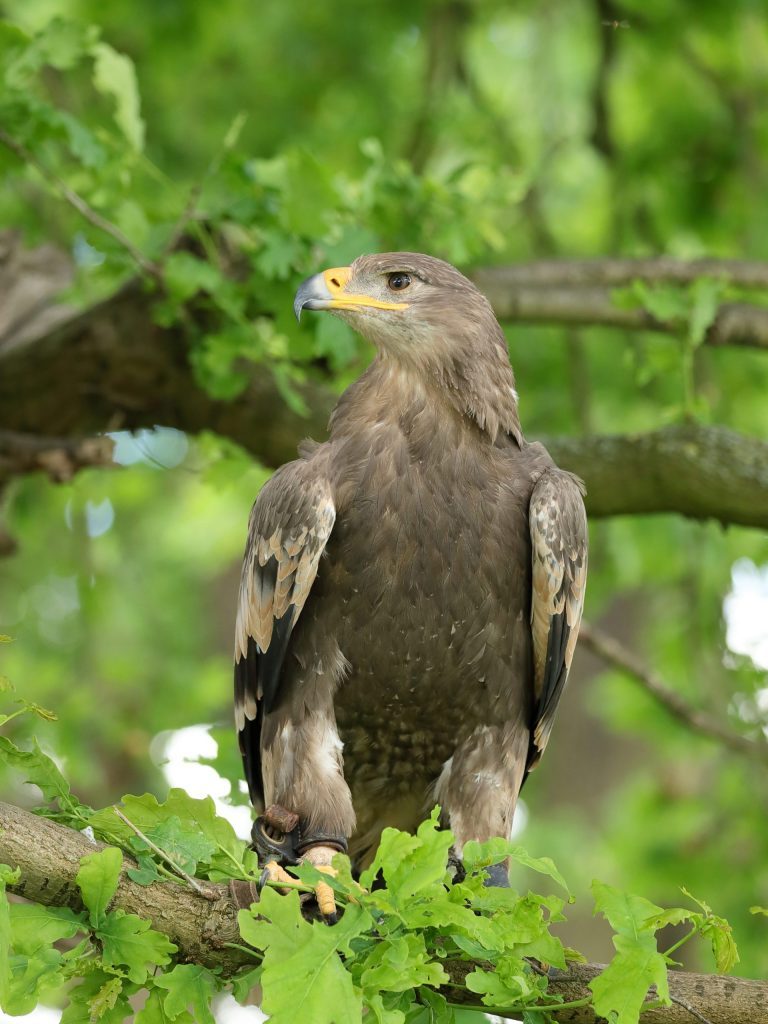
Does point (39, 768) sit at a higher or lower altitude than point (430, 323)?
lower

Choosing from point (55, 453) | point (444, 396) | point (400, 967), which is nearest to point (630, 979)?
point (400, 967)

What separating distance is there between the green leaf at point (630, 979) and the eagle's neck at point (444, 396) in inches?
74.2

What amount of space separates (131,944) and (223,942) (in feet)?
0.84

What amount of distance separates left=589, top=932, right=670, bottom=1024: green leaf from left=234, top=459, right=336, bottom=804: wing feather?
1.64 meters

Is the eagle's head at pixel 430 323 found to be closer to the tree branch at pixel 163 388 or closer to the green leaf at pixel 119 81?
the tree branch at pixel 163 388

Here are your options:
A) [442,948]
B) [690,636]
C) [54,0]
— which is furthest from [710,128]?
[442,948]

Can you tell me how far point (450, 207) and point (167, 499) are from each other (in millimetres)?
7292

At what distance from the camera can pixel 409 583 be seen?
4402mm

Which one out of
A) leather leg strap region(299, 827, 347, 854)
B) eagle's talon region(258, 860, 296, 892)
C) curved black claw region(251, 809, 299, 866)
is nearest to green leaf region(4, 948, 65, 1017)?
eagle's talon region(258, 860, 296, 892)

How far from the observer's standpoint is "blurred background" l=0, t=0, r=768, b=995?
17.4 feet

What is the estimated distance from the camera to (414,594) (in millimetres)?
4406

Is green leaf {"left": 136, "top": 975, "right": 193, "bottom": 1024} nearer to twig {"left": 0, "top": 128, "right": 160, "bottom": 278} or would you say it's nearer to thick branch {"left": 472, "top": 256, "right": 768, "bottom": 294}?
twig {"left": 0, "top": 128, "right": 160, "bottom": 278}

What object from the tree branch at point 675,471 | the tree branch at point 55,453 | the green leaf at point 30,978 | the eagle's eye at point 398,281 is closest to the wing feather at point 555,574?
the tree branch at point 675,471

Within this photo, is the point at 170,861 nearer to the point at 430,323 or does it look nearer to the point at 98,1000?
the point at 98,1000
